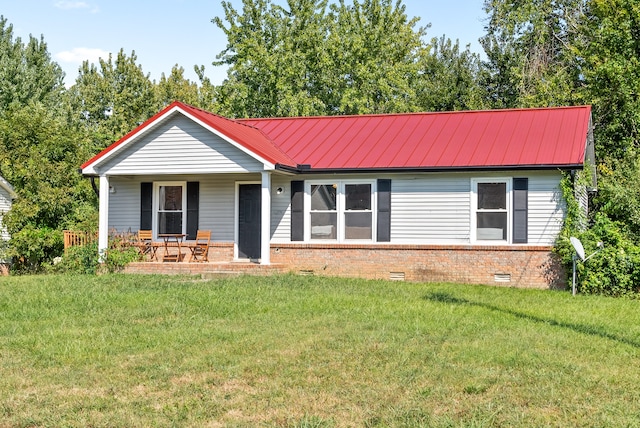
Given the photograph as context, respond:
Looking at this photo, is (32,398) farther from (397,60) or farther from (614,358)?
(397,60)

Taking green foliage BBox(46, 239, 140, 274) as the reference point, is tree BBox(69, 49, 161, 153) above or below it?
above

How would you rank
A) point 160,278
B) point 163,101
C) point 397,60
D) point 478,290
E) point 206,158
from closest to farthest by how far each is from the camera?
point 478,290 → point 160,278 → point 206,158 → point 397,60 → point 163,101

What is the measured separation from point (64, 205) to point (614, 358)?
1863 centimetres

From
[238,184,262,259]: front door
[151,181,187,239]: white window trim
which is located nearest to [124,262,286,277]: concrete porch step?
[238,184,262,259]: front door

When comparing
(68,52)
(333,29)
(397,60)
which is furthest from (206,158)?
(68,52)

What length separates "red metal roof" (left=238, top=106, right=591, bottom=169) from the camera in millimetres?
17172

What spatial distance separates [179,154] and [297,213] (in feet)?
10.5

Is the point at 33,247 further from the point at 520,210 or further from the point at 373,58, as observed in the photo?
the point at 373,58

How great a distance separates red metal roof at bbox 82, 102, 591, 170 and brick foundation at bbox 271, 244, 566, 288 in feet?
6.37

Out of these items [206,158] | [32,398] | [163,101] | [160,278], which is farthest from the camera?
[163,101]

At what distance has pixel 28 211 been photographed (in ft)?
72.8

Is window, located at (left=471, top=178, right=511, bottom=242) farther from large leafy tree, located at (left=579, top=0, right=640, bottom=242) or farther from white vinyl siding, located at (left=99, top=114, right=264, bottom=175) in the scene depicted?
large leafy tree, located at (left=579, top=0, right=640, bottom=242)

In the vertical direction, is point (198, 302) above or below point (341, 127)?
below

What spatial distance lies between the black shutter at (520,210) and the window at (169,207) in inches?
334
